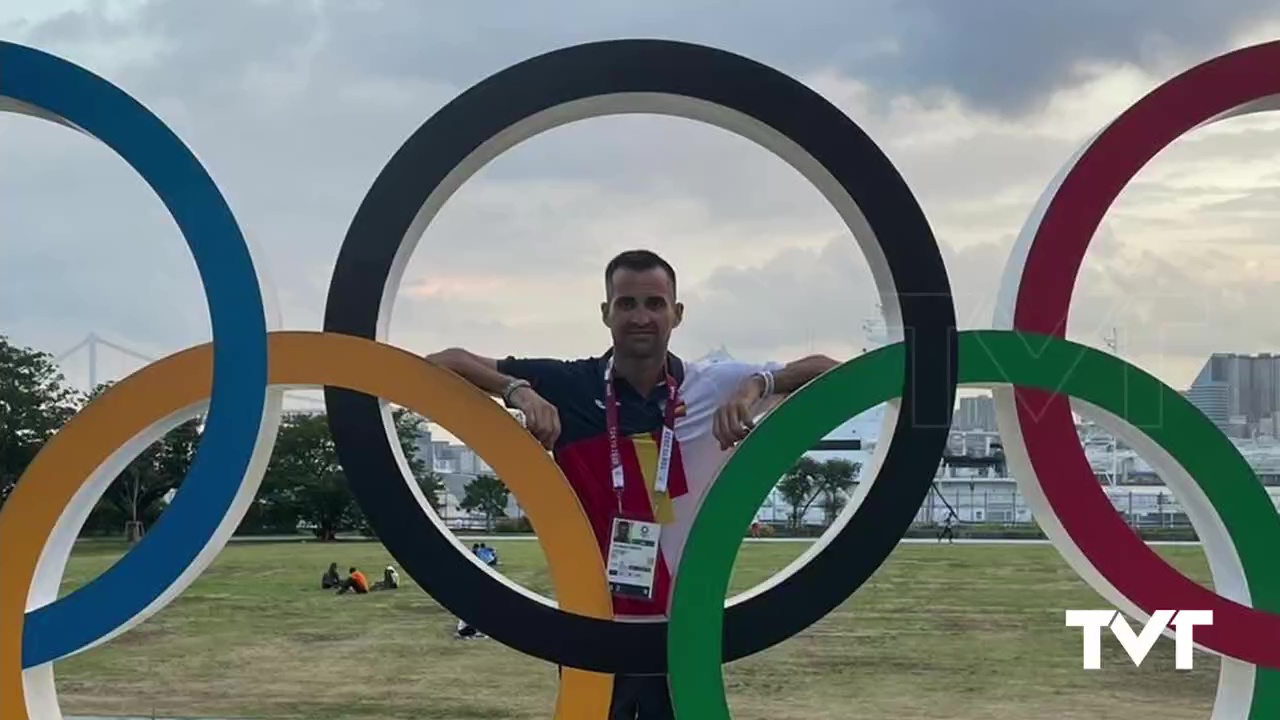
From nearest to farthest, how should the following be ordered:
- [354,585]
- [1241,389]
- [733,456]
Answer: [733,456] → [1241,389] → [354,585]

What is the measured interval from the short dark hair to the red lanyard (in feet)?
0.96

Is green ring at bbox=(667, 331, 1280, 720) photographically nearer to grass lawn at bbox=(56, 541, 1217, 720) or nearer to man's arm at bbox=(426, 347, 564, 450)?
man's arm at bbox=(426, 347, 564, 450)

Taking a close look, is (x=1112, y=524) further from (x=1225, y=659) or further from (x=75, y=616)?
(x=75, y=616)

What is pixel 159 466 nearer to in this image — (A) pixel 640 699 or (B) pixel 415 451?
(B) pixel 415 451

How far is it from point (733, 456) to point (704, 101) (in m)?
1.15

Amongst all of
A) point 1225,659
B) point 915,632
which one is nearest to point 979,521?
point 915,632

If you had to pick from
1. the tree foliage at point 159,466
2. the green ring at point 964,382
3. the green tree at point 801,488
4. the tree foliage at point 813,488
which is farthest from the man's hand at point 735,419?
the green tree at point 801,488

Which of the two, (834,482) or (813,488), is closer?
(834,482)

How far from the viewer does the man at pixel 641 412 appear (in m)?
3.94

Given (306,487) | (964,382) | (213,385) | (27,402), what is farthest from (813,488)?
(213,385)

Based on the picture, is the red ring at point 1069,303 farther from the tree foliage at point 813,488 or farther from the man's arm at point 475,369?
the tree foliage at point 813,488

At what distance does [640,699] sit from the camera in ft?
13.2

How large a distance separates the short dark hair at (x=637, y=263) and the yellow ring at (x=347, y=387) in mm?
612

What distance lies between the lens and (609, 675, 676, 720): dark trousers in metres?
3.99
